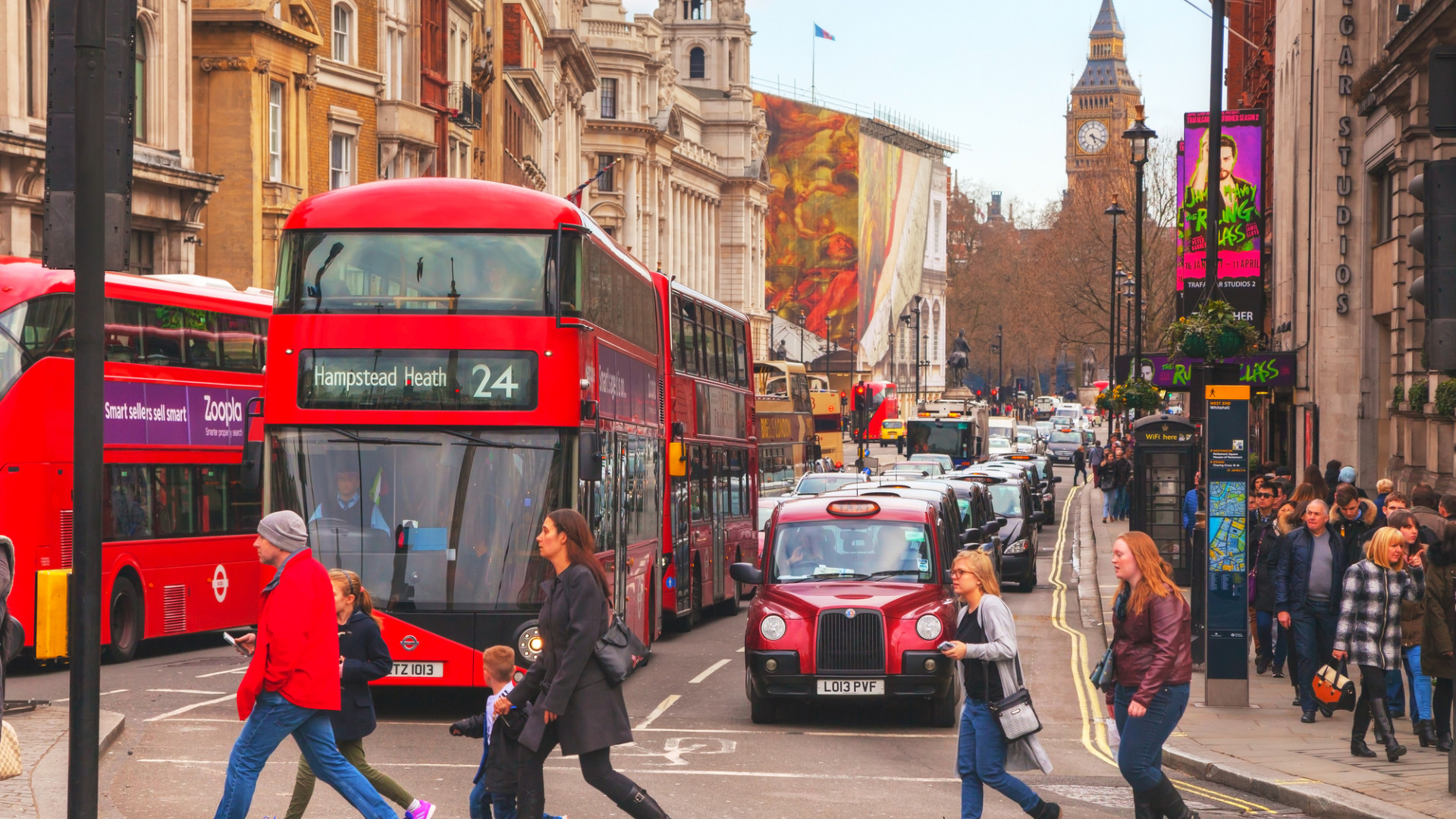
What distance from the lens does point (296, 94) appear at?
4006 cm

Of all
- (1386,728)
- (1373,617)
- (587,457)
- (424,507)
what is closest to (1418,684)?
(1373,617)

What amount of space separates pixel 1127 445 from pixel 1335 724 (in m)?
31.9

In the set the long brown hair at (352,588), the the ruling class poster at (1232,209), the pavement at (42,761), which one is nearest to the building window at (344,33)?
the the ruling class poster at (1232,209)

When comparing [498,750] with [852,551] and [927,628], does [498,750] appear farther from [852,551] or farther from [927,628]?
[852,551]

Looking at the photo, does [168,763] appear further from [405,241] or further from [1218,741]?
[1218,741]

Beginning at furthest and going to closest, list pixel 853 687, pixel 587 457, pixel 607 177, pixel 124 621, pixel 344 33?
pixel 607 177 < pixel 344 33 < pixel 124 621 < pixel 587 457 < pixel 853 687

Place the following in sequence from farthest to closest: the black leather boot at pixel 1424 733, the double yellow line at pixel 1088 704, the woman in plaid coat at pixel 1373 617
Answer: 1. the black leather boot at pixel 1424 733
2. the woman in plaid coat at pixel 1373 617
3. the double yellow line at pixel 1088 704

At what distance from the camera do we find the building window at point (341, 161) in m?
42.8

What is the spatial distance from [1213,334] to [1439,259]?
8.79 meters

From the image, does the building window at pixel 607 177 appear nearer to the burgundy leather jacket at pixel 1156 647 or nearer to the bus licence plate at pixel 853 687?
the bus licence plate at pixel 853 687

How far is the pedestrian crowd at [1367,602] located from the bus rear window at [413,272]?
645 cm

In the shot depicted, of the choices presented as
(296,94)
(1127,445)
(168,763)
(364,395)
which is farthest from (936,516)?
(1127,445)

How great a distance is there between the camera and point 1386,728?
12172mm

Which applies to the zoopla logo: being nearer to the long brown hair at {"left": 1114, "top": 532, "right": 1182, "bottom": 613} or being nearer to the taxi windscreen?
the taxi windscreen
